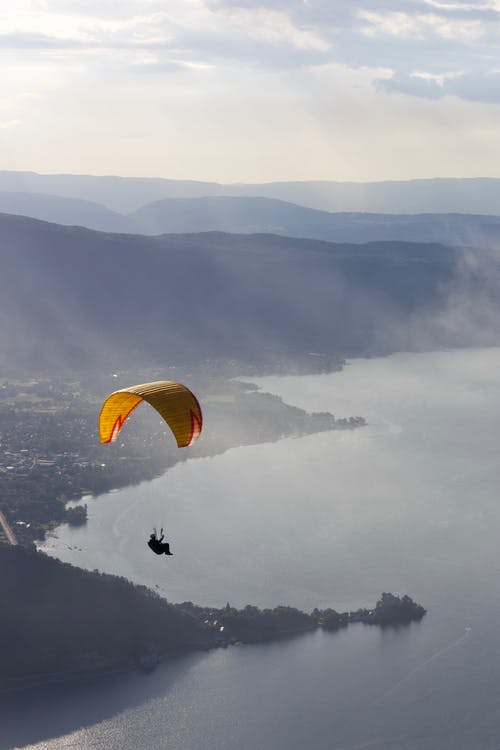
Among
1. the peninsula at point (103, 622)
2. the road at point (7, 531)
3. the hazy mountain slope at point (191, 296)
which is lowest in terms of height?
the peninsula at point (103, 622)

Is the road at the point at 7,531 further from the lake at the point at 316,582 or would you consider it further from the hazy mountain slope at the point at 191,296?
the hazy mountain slope at the point at 191,296

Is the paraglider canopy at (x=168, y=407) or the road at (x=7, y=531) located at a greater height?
the paraglider canopy at (x=168, y=407)

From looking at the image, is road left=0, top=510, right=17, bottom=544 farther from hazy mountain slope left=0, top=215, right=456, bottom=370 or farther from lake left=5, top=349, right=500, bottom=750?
hazy mountain slope left=0, top=215, right=456, bottom=370

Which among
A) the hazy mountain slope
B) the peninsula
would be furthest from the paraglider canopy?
the hazy mountain slope

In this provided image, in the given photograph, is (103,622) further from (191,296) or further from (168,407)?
(191,296)

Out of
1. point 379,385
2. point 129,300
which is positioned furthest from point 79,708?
point 129,300

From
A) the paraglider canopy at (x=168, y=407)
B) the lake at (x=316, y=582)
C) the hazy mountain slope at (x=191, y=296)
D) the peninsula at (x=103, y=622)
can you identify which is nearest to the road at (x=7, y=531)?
the lake at (x=316, y=582)

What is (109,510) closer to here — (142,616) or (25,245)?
(142,616)
